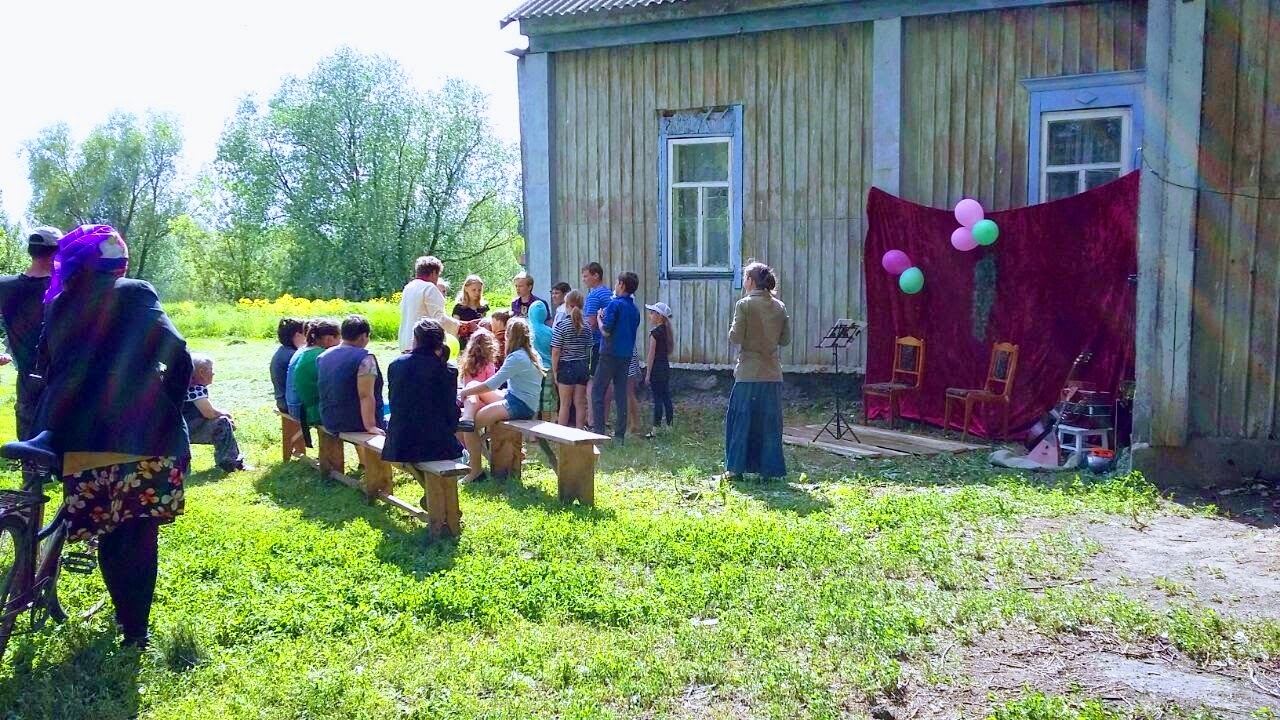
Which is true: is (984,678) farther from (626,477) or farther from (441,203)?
(441,203)

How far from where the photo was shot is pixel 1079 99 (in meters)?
10.6

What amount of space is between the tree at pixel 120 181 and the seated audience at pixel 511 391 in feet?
171

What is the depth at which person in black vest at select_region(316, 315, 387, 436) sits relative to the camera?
7789 mm

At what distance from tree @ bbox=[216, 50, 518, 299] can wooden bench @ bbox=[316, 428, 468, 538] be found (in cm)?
3675

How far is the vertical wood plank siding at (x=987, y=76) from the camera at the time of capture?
10.5m

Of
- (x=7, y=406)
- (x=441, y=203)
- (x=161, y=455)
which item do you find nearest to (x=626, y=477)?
(x=161, y=455)

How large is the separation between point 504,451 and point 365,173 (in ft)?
128

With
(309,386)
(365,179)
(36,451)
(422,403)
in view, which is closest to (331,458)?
(309,386)

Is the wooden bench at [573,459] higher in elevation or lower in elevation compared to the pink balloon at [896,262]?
lower

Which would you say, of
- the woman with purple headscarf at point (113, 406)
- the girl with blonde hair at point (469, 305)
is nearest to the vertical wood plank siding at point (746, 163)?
the girl with blonde hair at point (469, 305)

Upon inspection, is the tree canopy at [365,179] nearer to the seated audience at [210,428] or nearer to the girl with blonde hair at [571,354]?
the girl with blonde hair at [571,354]

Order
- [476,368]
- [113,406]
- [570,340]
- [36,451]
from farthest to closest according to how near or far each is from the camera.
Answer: [570,340]
[476,368]
[113,406]
[36,451]

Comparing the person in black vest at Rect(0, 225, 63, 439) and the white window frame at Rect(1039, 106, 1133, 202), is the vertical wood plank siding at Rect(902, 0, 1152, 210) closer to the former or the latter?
the white window frame at Rect(1039, 106, 1133, 202)

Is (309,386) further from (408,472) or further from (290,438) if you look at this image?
(408,472)
